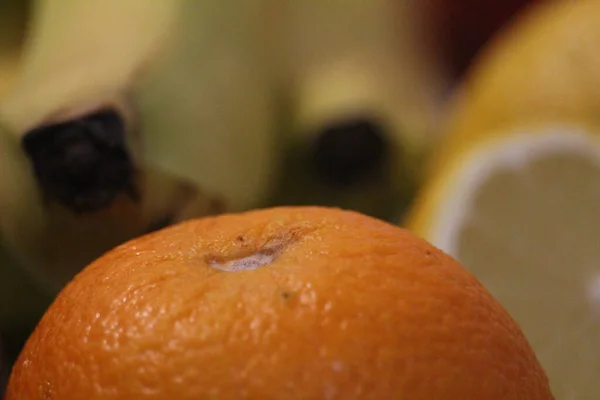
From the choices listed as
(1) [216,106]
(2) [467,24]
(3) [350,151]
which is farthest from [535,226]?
(2) [467,24]

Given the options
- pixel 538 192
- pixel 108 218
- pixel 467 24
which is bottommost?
pixel 108 218

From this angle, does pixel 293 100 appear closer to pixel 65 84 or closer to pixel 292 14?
pixel 292 14

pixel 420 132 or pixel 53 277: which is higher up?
pixel 420 132

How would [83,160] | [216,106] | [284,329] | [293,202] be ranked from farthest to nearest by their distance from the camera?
[293,202] < [216,106] < [83,160] < [284,329]

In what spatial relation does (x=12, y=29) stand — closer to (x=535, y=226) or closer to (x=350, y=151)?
(x=350, y=151)

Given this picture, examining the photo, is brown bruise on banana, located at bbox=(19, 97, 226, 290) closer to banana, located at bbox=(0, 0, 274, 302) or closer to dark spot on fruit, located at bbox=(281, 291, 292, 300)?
banana, located at bbox=(0, 0, 274, 302)

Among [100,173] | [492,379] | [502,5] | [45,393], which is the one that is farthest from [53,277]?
[502,5]
